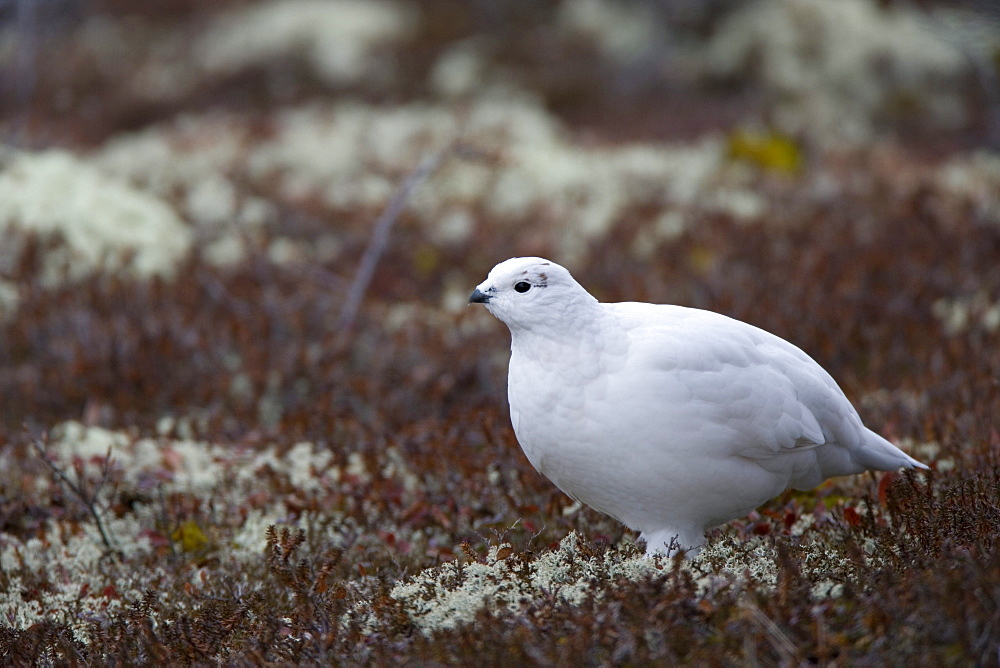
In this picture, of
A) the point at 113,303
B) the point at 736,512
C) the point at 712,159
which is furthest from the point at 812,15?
the point at 736,512

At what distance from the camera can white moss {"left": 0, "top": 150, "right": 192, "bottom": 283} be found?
676cm

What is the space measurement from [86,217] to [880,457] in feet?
18.5

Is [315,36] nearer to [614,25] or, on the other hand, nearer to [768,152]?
[614,25]

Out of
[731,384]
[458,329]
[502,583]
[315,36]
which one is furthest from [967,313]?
[315,36]

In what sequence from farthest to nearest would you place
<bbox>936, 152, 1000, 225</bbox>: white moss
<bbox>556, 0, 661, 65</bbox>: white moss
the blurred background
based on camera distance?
<bbox>556, 0, 661, 65</bbox>: white moss
<bbox>936, 152, 1000, 225</bbox>: white moss
the blurred background

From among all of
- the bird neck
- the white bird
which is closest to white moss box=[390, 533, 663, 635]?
the white bird

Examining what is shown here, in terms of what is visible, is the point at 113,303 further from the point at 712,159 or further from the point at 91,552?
the point at 712,159

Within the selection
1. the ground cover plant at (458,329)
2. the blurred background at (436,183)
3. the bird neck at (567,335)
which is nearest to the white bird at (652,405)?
the bird neck at (567,335)

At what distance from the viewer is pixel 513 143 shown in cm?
995

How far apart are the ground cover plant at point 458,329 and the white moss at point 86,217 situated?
0.10ft

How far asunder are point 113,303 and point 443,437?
2.78 metres

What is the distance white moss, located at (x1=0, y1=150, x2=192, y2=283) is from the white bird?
4474 millimetres

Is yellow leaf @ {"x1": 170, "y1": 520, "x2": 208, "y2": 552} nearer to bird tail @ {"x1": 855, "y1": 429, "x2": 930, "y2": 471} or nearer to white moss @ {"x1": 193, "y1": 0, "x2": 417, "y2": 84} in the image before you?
bird tail @ {"x1": 855, "y1": 429, "x2": 930, "y2": 471}

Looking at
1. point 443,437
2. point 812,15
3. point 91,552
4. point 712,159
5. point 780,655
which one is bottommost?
point 780,655
